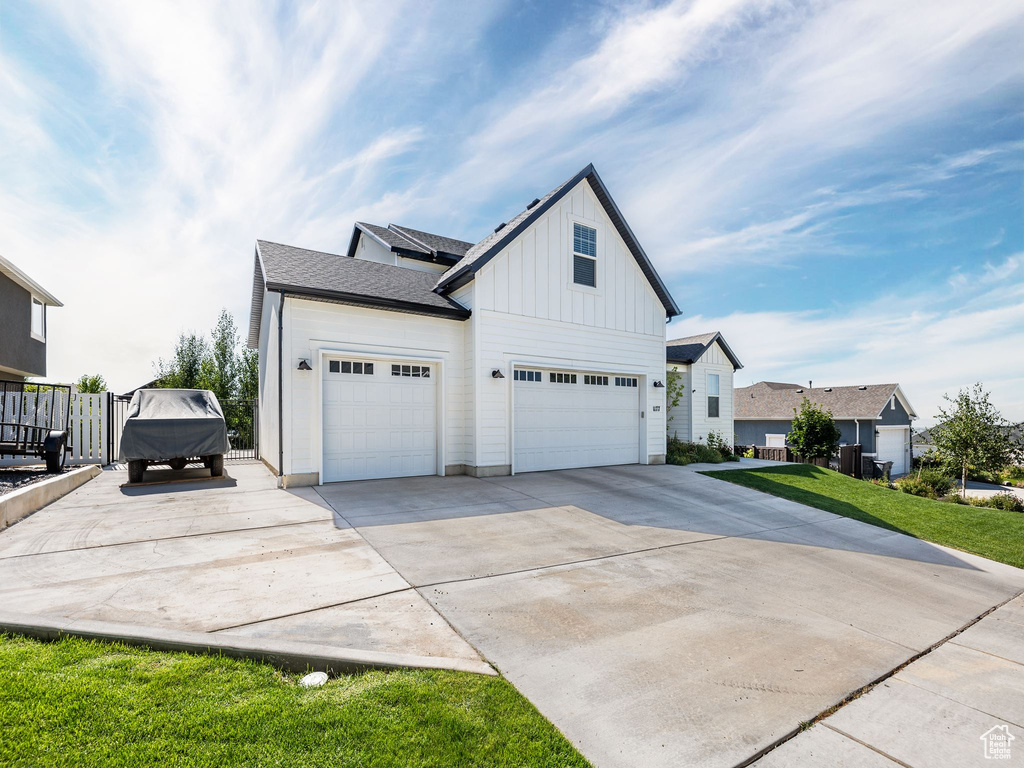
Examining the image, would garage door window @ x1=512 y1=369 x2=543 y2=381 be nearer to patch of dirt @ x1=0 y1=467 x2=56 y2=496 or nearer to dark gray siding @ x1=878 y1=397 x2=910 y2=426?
patch of dirt @ x1=0 y1=467 x2=56 y2=496

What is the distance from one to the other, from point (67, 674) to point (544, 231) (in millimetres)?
10593

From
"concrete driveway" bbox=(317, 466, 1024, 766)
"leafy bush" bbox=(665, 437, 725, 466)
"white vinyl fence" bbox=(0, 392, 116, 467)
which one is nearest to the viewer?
"concrete driveway" bbox=(317, 466, 1024, 766)

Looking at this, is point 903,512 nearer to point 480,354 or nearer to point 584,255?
point 584,255

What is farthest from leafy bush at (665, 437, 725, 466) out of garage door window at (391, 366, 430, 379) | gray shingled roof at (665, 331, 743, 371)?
garage door window at (391, 366, 430, 379)

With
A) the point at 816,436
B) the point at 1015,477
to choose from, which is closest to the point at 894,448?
the point at 1015,477

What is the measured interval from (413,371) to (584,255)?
5.29 m

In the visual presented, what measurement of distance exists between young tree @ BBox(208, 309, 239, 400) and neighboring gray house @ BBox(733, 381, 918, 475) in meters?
29.8

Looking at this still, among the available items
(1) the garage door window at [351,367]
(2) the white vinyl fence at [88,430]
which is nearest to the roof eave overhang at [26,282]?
(2) the white vinyl fence at [88,430]

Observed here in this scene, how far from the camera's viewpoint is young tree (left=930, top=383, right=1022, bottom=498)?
16.7 metres

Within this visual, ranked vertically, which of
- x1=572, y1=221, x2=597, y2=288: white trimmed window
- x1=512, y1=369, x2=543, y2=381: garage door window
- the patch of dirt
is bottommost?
the patch of dirt

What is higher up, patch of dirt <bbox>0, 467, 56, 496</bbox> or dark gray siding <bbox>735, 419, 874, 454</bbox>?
patch of dirt <bbox>0, 467, 56, 496</bbox>

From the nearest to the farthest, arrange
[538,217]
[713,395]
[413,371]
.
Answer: [413,371] < [538,217] < [713,395]

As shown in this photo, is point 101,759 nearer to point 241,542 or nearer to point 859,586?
point 241,542

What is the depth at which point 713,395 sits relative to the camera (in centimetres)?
1811
